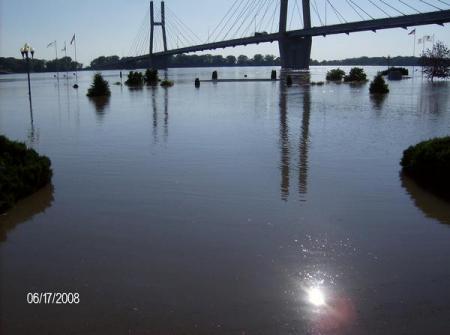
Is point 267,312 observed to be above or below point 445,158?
below

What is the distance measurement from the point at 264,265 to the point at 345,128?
11273 mm

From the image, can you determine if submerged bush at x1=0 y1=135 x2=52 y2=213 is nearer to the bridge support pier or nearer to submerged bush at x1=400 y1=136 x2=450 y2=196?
submerged bush at x1=400 y1=136 x2=450 y2=196

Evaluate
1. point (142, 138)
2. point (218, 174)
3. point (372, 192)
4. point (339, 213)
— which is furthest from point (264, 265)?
point (142, 138)

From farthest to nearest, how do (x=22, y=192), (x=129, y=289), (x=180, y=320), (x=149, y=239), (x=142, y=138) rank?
(x=142, y=138), (x=22, y=192), (x=149, y=239), (x=129, y=289), (x=180, y=320)

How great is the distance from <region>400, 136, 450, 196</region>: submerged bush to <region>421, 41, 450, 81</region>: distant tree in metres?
47.3

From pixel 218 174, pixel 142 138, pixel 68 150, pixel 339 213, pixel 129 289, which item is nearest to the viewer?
pixel 129 289

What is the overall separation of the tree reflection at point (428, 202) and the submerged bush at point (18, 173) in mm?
6082

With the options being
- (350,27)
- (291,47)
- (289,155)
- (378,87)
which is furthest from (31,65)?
(289,155)

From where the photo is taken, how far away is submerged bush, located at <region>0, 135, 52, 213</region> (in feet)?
24.0

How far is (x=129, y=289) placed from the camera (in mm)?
4773

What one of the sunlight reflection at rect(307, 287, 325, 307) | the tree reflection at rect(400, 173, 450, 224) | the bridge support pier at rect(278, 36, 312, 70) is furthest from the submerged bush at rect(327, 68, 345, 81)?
the sunlight reflection at rect(307, 287, 325, 307)

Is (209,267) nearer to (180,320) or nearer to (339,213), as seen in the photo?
(180,320)

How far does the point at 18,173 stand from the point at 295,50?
6425cm

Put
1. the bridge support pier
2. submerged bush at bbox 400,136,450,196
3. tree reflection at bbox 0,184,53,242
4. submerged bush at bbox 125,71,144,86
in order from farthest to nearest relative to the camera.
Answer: the bridge support pier, submerged bush at bbox 125,71,144,86, submerged bush at bbox 400,136,450,196, tree reflection at bbox 0,184,53,242
